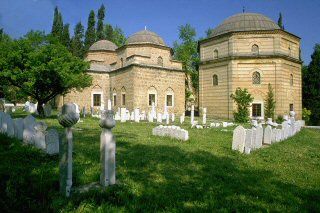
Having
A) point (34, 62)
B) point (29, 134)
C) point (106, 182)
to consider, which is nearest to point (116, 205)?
point (106, 182)

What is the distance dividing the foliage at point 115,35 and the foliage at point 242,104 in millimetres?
30128

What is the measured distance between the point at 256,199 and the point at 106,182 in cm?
235

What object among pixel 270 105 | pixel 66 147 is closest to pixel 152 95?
pixel 270 105

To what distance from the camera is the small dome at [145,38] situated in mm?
30464

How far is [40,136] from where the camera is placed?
21.8 ft

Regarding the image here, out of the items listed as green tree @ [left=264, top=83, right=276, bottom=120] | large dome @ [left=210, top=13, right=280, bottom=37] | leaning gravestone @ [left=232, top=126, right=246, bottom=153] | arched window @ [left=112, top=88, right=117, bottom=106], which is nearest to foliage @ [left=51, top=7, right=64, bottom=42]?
arched window @ [left=112, top=88, right=117, bottom=106]

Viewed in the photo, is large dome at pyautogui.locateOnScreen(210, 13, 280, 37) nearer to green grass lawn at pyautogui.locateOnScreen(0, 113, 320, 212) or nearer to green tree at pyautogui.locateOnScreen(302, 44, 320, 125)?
green tree at pyautogui.locateOnScreen(302, 44, 320, 125)

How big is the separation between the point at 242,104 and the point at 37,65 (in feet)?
59.8

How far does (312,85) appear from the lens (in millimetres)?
Result: 34438

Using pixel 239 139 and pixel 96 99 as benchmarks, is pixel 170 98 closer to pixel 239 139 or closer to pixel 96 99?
pixel 96 99

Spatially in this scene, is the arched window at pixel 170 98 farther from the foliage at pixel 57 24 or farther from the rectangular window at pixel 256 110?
the foliage at pixel 57 24

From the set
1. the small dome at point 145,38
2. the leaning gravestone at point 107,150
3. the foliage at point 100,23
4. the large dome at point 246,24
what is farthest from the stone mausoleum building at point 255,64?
the foliage at point 100,23

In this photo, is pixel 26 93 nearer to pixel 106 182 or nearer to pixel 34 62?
pixel 34 62

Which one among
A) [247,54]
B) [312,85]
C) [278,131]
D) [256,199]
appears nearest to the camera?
[256,199]
